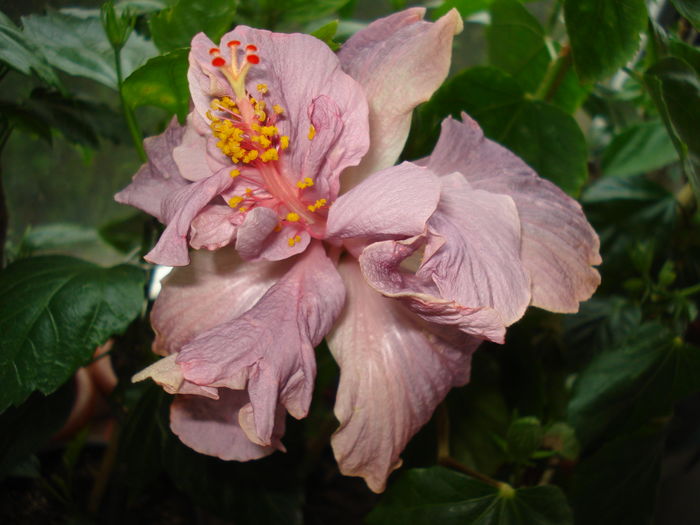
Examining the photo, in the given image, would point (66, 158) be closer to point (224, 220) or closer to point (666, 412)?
point (224, 220)

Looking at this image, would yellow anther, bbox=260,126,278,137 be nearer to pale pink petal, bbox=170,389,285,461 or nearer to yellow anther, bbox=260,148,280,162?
yellow anther, bbox=260,148,280,162

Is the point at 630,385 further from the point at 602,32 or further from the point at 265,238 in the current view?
the point at 265,238

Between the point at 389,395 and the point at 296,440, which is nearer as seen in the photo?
the point at 389,395

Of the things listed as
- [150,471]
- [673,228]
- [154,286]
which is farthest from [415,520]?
[673,228]

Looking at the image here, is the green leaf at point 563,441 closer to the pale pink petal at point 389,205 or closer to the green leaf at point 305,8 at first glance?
the pale pink petal at point 389,205

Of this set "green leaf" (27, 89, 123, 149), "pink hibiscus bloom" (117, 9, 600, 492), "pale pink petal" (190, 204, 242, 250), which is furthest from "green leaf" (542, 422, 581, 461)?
"green leaf" (27, 89, 123, 149)

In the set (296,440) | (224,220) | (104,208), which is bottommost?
(296,440)
